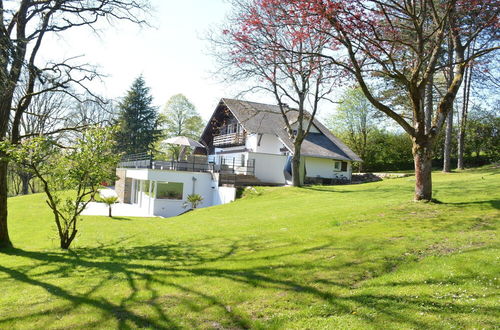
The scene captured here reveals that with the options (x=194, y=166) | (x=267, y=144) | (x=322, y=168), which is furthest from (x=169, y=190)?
(x=322, y=168)

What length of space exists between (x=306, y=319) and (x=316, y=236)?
189 inches

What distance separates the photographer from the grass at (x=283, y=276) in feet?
Result: 16.5

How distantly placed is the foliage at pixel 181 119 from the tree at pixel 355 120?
22451 millimetres

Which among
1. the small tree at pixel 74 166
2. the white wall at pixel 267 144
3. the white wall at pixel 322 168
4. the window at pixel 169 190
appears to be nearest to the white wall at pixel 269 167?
the white wall at pixel 267 144

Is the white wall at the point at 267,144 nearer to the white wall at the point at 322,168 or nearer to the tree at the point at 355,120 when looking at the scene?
the white wall at the point at 322,168

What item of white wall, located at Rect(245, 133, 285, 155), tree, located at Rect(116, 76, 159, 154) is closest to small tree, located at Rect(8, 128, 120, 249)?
white wall, located at Rect(245, 133, 285, 155)

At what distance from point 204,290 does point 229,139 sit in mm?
29279

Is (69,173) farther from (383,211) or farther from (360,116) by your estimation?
(360,116)

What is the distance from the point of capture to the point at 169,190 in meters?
27.0

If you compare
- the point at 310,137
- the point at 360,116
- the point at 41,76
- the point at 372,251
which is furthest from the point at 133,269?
the point at 360,116

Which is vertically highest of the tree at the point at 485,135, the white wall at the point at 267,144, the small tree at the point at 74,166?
the tree at the point at 485,135

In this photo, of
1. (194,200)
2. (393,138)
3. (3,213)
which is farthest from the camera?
(393,138)

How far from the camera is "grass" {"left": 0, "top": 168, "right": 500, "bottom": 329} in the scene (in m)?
5.02

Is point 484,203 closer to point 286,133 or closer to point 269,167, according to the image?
point 269,167
